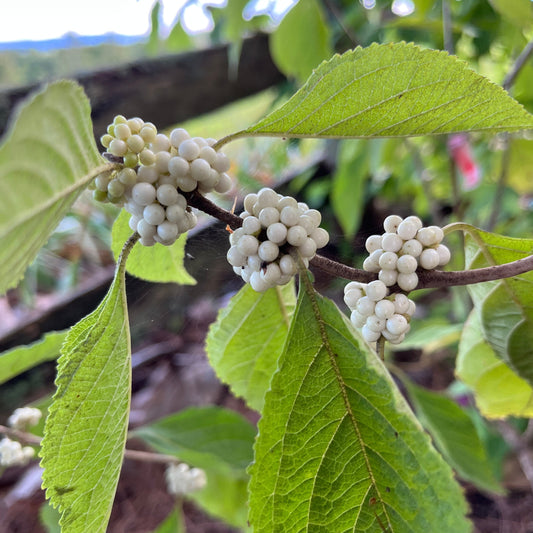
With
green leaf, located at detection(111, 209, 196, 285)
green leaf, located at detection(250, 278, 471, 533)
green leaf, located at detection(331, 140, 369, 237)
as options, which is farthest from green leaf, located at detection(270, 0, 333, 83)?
green leaf, located at detection(250, 278, 471, 533)

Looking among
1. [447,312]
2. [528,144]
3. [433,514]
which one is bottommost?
[447,312]

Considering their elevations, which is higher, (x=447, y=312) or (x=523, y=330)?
(x=523, y=330)

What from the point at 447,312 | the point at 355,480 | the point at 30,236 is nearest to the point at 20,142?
the point at 30,236

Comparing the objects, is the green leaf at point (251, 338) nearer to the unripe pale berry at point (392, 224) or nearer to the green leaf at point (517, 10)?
the unripe pale berry at point (392, 224)

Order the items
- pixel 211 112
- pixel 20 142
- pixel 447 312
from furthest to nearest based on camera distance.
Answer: pixel 447 312
pixel 211 112
pixel 20 142

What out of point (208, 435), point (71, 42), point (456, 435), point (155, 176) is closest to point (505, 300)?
point (155, 176)

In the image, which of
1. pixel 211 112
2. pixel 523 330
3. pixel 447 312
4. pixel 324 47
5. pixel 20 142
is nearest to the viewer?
pixel 20 142

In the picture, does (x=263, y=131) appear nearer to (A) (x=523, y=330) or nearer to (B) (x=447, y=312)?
(A) (x=523, y=330)

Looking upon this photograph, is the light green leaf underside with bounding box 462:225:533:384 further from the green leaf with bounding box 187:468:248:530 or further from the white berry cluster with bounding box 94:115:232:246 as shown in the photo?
the green leaf with bounding box 187:468:248:530
